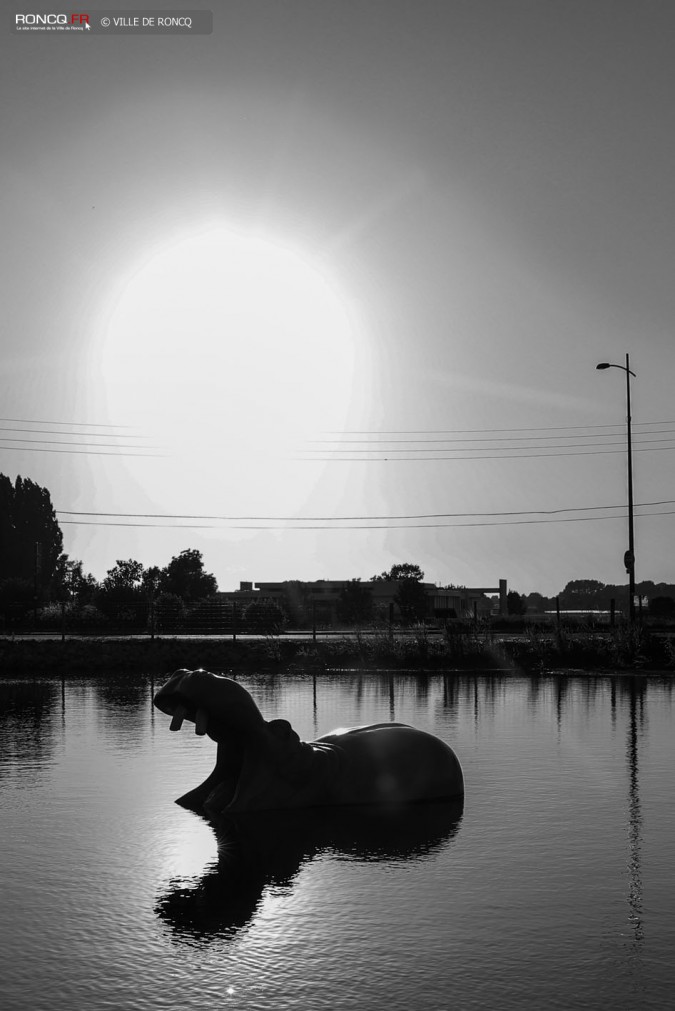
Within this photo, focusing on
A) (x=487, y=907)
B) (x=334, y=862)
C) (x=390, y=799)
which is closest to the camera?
(x=487, y=907)

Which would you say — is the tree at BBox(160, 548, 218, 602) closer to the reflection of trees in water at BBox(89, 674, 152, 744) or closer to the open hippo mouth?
the reflection of trees in water at BBox(89, 674, 152, 744)

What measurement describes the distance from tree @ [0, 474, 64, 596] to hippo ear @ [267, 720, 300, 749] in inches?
3066

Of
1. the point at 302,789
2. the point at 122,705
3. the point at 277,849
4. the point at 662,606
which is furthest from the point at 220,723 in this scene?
the point at 662,606

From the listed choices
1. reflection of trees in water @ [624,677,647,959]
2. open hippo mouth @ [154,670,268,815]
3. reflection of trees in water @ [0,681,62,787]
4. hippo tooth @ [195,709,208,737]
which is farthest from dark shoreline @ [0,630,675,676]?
hippo tooth @ [195,709,208,737]

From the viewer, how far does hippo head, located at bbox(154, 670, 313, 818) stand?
833 cm

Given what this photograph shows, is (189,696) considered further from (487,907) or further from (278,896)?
(487,907)

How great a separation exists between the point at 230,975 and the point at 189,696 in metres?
3.27

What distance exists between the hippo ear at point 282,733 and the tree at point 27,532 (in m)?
77.9

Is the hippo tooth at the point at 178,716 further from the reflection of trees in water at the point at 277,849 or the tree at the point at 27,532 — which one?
the tree at the point at 27,532

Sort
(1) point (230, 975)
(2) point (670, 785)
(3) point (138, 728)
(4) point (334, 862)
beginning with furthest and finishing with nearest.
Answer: (3) point (138, 728) < (2) point (670, 785) < (4) point (334, 862) < (1) point (230, 975)

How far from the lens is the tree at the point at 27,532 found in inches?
3425

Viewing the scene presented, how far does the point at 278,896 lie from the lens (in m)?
6.50

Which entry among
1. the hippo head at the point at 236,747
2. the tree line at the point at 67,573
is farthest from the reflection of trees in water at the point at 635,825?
the tree line at the point at 67,573

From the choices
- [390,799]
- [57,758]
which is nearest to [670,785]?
[390,799]
